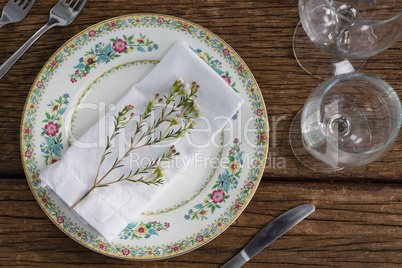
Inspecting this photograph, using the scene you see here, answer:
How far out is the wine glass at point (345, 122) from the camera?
647mm

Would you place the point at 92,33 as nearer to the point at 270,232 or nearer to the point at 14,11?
the point at 14,11

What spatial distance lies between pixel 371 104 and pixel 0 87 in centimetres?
68

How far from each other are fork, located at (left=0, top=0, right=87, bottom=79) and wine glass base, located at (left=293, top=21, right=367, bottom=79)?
415 millimetres

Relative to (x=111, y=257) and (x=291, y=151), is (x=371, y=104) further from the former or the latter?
(x=111, y=257)

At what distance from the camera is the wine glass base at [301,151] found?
730 mm

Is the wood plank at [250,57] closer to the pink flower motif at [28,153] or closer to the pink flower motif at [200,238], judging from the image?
the pink flower motif at [28,153]

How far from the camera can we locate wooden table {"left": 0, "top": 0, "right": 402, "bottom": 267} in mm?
727

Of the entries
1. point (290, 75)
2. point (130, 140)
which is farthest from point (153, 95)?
point (290, 75)

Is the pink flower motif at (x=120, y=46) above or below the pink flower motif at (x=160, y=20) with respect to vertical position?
below

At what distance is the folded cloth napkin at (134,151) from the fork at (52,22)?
18 centimetres

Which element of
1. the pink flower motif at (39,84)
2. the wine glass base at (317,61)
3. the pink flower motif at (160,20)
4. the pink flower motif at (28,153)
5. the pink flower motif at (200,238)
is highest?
the pink flower motif at (160,20)

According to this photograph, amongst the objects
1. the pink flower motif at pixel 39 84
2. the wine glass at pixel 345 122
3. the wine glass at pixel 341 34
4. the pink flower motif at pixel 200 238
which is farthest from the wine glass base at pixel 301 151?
the pink flower motif at pixel 39 84

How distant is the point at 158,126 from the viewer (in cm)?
71

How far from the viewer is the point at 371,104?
2.33 feet
